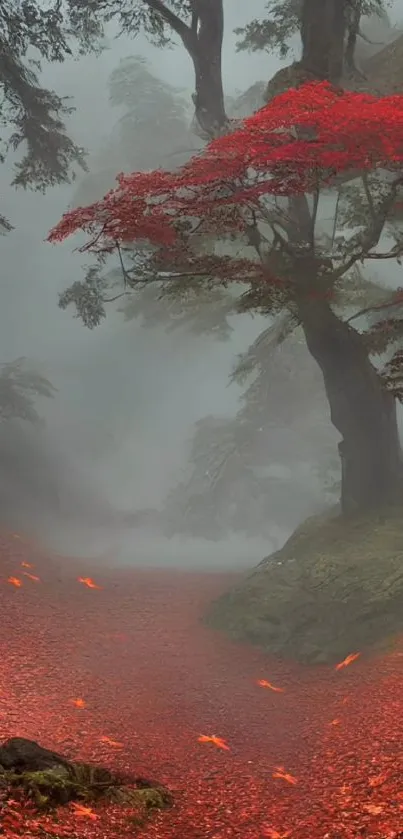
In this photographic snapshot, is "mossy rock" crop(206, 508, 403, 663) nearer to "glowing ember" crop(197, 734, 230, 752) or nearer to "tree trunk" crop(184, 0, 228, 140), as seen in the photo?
"glowing ember" crop(197, 734, 230, 752)

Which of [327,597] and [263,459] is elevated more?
[263,459]

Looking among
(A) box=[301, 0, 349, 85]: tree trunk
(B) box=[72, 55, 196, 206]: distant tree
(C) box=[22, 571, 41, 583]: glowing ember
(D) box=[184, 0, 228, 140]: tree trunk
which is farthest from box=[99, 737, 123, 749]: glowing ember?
(B) box=[72, 55, 196, 206]: distant tree

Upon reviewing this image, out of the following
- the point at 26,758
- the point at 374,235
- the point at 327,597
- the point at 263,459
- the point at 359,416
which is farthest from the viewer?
the point at 263,459

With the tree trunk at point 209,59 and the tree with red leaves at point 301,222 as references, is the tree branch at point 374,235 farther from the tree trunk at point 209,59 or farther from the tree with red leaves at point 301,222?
the tree trunk at point 209,59

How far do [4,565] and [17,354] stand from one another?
77.2ft

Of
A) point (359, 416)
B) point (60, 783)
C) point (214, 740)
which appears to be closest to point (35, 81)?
point (359, 416)

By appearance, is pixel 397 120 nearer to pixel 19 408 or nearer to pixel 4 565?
pixel 4 565

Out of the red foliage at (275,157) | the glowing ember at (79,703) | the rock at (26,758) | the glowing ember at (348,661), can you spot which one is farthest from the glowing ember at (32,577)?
the rock at (26,758)

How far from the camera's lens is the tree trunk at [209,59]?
8.74 m

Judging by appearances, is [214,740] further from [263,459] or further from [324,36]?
[263,459]

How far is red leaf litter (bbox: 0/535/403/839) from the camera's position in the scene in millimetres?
2691

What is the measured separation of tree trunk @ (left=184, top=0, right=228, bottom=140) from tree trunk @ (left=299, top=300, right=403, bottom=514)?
3621 millimetres

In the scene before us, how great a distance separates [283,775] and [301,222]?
7633 mm

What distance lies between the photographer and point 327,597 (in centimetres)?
710
